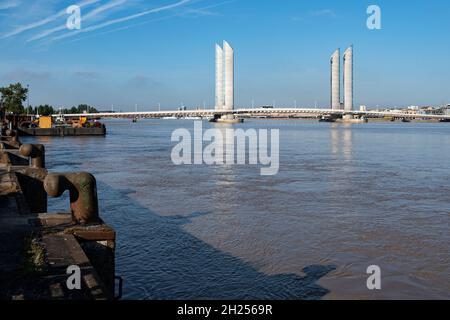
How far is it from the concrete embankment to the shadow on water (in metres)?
1.05

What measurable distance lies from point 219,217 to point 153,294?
514 cm

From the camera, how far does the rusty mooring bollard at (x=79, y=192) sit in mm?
→ 5766

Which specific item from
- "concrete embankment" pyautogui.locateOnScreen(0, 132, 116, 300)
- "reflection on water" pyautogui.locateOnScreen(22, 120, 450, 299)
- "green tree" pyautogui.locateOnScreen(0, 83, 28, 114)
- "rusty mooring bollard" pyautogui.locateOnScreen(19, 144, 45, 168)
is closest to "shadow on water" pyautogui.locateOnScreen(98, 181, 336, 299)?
"reflection on water" pyautogui.locateOnScreen(22, 120, 450, 299)

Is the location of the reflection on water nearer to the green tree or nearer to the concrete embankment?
the concrete embankment

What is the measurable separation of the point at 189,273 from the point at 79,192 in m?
2.05

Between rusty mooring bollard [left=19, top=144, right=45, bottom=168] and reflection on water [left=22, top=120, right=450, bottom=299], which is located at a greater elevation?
rusty mooring bollard [left=19, top=144, right=45, bottom=168]

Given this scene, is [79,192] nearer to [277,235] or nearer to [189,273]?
[189,273]

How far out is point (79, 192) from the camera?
592 cm

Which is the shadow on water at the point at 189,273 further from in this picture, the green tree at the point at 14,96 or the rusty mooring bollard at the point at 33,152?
the green tree at the point at 14,96

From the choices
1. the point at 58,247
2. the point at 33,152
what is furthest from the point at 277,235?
the point at 58,247

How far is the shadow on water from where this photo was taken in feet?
21.2

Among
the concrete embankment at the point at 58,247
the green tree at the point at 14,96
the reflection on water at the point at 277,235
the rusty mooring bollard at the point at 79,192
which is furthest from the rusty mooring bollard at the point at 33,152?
the green tree at the point at 14,96
